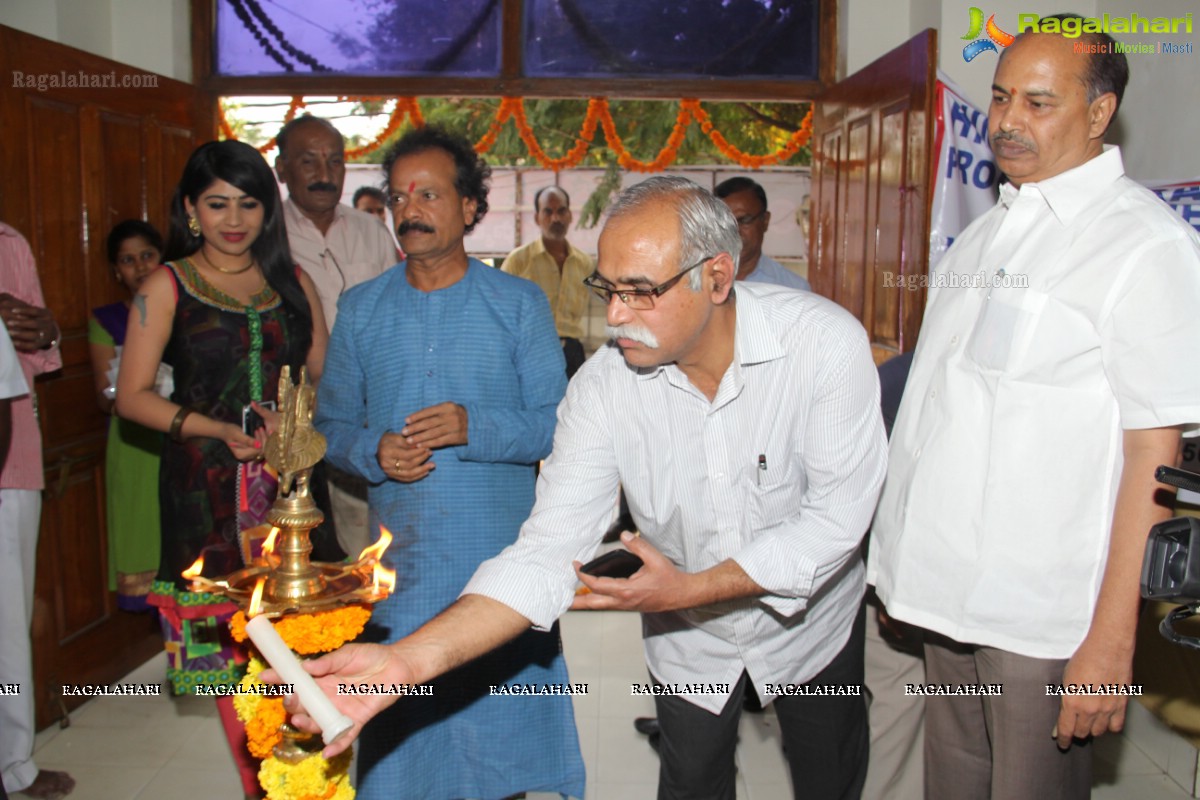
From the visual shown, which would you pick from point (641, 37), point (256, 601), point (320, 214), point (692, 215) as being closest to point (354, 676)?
point (256, 601)

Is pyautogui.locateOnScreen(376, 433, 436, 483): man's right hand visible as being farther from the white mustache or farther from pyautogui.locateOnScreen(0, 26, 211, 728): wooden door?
pyautogui.locateOnScreen(0, 26, 211, 728): wooden door

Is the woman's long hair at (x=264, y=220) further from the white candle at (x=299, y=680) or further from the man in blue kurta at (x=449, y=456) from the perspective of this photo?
the white candle at (x=299, y=680)

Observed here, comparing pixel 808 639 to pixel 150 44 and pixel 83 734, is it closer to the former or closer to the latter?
pixel 83 734

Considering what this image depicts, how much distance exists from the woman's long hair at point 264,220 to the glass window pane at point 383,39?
2.35m

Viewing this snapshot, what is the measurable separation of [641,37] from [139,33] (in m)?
2.41

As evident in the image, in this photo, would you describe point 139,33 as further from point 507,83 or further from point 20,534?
point 20,534

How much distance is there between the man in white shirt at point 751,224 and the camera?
4273mm

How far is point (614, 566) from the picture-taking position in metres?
1.82

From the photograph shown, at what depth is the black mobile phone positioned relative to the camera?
70.6 inches

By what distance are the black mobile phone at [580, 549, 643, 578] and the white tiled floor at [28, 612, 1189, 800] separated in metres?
1.59

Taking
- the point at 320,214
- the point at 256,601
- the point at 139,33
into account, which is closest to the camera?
the point at 256,601

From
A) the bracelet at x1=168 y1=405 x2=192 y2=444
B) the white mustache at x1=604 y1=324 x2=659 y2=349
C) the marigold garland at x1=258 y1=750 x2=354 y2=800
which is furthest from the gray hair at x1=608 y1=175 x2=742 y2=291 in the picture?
the bracelet at x1=168 y1=405 x2=192 y2=444

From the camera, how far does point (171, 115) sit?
4.56 meters

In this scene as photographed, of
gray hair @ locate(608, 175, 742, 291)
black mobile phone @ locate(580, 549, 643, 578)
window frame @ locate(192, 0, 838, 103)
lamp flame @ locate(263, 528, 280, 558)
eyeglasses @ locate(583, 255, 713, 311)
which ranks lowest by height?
black mobile phone @ locate(580, 549, 643, 578)
